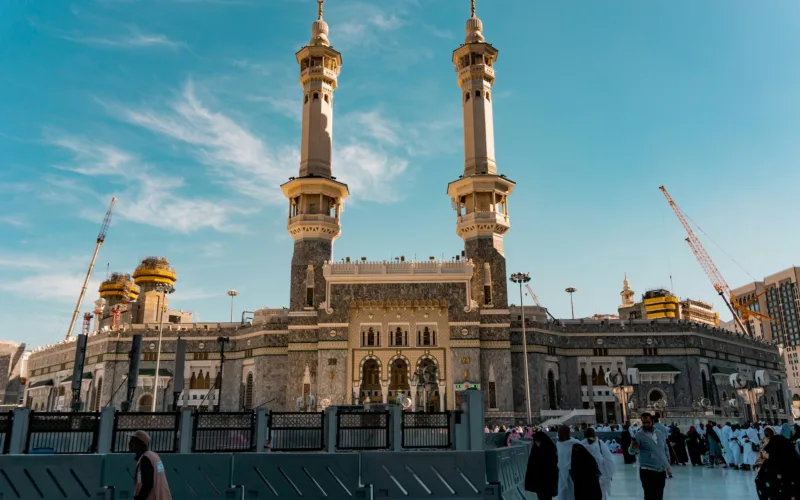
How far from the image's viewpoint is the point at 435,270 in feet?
154

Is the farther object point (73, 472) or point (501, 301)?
point (501, 301)

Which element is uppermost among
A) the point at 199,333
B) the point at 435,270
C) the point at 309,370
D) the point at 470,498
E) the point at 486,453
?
the point at 435,270

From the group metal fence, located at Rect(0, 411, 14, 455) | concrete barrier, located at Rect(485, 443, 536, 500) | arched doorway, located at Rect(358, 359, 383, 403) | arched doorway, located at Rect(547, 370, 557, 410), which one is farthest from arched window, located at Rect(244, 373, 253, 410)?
metal fence, located at Rect(0, 411, 14, 455)

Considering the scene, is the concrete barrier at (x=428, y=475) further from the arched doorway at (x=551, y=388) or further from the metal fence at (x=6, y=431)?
the arched doorway at (x=551, y=388)

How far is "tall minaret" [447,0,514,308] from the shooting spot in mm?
48469

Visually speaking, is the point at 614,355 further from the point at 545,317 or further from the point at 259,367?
the point at 259,367

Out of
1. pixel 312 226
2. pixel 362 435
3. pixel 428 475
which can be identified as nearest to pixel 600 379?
pixel 312 226

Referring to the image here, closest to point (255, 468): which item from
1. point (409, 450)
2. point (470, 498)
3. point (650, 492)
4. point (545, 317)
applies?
point (409, 450)

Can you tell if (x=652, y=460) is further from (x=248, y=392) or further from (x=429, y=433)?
(x=248, y=392)

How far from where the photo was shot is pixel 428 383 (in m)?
45.6

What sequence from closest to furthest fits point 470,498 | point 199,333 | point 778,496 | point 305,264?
point 778,496 → point 470,498 → point 305,264 → point 199,333

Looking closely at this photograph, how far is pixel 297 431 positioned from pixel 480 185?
38635 mm

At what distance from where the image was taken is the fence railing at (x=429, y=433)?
45.4ft

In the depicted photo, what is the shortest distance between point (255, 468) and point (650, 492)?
23.0ft
